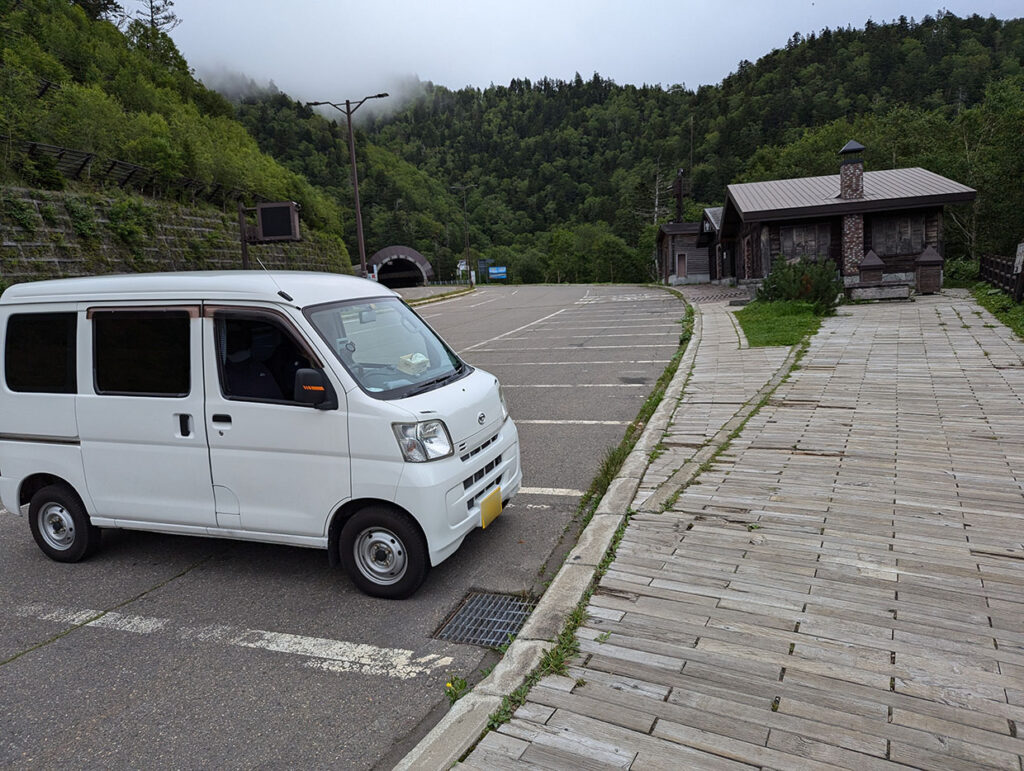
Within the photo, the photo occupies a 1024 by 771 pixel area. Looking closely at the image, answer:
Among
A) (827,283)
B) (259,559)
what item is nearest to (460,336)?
(827,283)

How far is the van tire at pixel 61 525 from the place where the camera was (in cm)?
475

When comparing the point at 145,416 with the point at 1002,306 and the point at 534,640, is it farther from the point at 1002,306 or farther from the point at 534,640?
the point at 1002,306

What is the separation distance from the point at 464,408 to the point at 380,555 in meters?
1.09

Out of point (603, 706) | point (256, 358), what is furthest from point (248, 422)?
point (603, 706)

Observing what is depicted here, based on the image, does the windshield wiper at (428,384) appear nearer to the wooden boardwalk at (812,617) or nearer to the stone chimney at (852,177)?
the wooden boardwalk at (812,617)

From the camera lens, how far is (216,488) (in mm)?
4273

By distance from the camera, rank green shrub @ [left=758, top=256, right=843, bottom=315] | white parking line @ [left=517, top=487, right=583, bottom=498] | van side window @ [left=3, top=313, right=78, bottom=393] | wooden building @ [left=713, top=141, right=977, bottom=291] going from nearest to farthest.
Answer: van side window @ [left=3, top=313, right=78, bottom=393]
white parking line @ [left=517, top=487, right=583, bottom=498]
green shrub @ [left=758, top=256, right=843, bottom=315]
wooden building @ [left=713, top=141, right=977, bottom=291]

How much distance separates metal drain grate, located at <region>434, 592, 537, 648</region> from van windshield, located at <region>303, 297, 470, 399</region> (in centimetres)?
141

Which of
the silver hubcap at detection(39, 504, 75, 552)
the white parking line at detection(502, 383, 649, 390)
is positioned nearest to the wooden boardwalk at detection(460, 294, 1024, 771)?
the white parking line at detection(502, 383, 649, 390)

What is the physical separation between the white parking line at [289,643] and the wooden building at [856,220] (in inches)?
898

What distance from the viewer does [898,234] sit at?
80.0ft

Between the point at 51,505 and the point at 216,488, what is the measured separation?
162cm

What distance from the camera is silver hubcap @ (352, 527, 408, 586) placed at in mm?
3994

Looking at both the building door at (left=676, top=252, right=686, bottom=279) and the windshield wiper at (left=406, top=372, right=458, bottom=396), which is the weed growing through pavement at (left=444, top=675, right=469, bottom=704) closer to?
the windshield wiper at (left=406, top=372, right=458, bottom=396)
